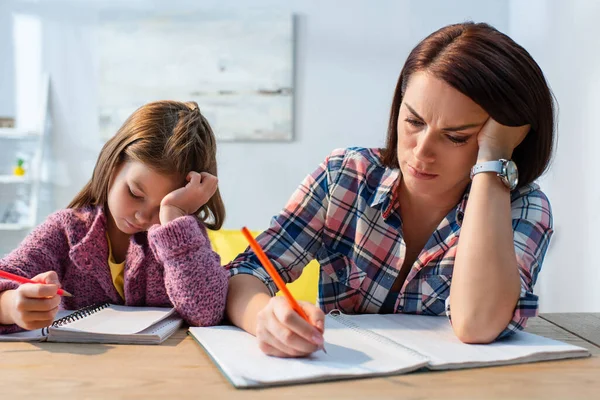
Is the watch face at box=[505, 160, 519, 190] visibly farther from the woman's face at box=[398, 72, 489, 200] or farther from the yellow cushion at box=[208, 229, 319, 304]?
the yellow cushion at box=[208, 229, 319, 304]

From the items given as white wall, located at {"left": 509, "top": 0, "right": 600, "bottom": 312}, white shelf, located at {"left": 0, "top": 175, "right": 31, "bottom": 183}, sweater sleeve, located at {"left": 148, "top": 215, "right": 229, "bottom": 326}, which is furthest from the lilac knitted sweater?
white shelf, located at {"left": 0, "top": 175, "right": 31, "bottom": 183}

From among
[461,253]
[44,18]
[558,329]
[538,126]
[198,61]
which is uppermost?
[44,18]

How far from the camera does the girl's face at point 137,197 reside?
45.8 inches

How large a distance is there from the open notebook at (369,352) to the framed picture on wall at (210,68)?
2.98 m

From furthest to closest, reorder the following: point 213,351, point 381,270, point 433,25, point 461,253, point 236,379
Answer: point 433,25 < point 381,270 < point 461,253 < point 213,351 < point 236,379

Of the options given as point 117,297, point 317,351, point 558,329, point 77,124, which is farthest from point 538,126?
point 77,124

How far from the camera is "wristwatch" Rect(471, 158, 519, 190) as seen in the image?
1025 mm

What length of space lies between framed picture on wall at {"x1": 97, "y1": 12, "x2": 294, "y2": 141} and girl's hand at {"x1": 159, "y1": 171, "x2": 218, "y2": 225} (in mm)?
2713

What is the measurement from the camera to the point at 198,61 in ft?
12.9

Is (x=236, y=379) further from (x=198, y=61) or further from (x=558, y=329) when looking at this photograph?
(x=198, y=61)

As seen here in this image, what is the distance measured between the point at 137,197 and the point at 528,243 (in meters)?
0.66

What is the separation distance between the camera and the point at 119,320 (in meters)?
0.99

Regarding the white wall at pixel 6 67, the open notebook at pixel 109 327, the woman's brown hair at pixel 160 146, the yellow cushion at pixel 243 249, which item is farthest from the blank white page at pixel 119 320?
the white wall at pixel 6 67

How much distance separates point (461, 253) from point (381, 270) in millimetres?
228
